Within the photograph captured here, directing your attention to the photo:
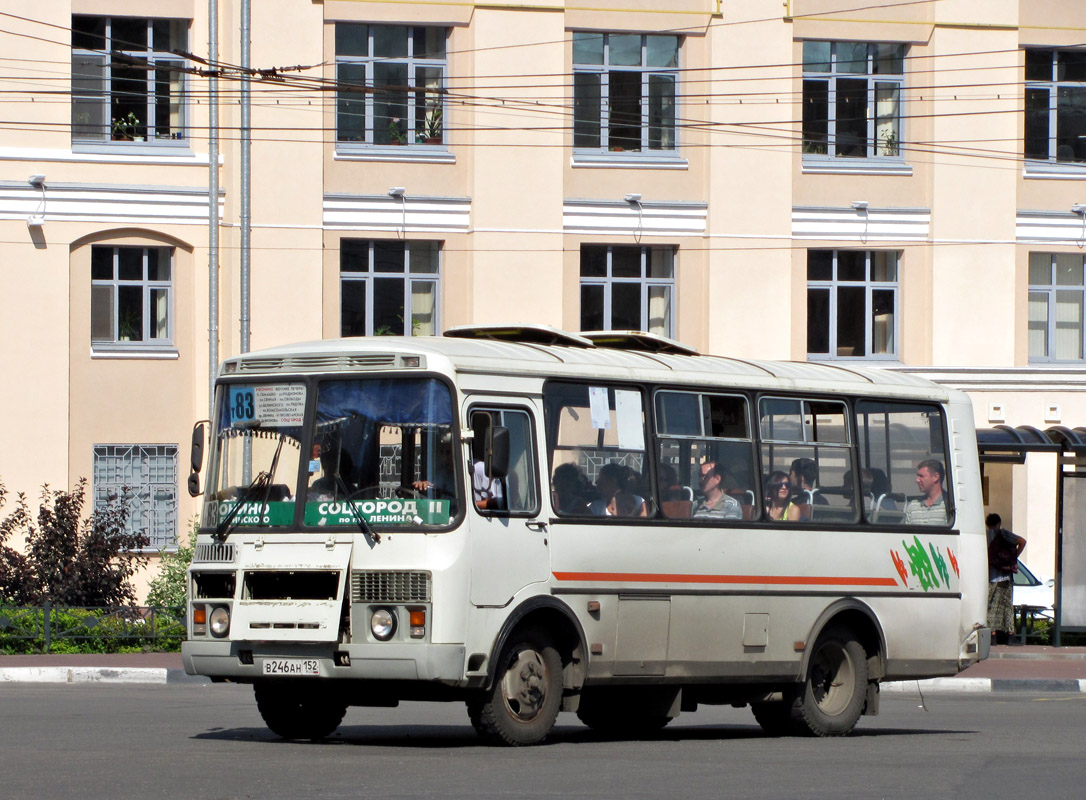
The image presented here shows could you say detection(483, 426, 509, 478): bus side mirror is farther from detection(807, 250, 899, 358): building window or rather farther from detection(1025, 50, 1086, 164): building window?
detection(1025, 50, 1086, 164): building window

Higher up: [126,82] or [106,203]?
[126,82]

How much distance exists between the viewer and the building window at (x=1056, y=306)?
3297 centimetres

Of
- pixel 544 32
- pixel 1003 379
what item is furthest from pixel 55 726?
pixel 1003 379

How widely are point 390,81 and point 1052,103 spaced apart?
11.5 meters

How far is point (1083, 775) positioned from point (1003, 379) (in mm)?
21413

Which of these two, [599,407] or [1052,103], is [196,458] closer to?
[599,407]

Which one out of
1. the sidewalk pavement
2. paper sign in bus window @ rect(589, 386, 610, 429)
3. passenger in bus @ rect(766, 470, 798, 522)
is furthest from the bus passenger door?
the sidewalk pavement

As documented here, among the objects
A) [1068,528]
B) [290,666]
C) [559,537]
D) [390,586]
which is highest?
[559,537]

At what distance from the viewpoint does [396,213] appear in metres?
30.8

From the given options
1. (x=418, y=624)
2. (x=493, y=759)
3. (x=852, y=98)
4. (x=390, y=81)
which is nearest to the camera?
(x=493, y=759)

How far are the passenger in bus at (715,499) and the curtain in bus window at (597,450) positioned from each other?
0.53m

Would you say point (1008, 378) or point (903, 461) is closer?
point (903, 461)

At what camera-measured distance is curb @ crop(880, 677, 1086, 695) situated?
2092 cm

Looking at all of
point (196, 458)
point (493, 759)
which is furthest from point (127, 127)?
point (493, 759)
